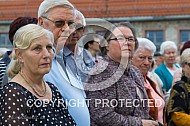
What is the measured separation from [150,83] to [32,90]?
2207mm

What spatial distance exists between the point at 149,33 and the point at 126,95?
20.7 m

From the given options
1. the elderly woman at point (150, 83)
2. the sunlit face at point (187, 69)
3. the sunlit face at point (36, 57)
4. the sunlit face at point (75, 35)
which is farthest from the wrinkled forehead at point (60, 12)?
the sunlit face at point (187, 69)

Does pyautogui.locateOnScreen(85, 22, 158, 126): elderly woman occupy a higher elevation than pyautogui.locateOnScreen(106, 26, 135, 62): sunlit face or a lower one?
lower

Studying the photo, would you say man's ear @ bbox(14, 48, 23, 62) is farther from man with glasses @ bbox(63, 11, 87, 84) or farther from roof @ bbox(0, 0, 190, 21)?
roof @ bbox(0, 0, 190, 21)

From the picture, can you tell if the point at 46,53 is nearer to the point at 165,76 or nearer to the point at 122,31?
the point at 122,31

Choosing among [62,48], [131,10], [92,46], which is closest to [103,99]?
[62,48]

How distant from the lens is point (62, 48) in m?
3.16

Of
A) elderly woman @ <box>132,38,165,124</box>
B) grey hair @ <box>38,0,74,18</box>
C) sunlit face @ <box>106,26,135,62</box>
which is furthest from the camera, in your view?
elderly woman @ <box>132,38,165,124</box>

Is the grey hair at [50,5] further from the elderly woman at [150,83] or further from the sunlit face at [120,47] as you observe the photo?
the elderly woman at [150,83]

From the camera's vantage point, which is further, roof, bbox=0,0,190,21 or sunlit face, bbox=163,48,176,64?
roof, bbox=0,0,190,21

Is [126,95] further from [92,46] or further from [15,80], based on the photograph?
[92,46]

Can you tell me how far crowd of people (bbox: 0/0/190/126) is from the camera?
2.51 m

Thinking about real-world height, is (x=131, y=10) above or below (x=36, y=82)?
above

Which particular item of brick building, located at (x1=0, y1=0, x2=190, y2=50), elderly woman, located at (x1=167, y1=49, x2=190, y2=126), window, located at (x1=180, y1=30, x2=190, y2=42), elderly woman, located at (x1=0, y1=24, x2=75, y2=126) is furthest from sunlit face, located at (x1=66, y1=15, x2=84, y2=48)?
window, located at (x1=180, y1=30, x2=190, y2=42)
